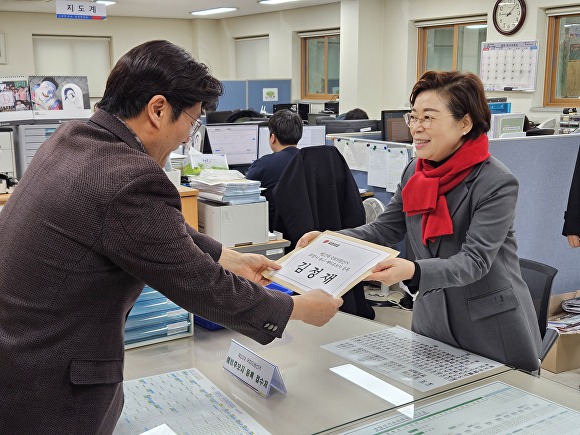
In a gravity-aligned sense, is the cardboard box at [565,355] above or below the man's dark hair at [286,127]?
below

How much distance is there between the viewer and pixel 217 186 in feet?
9.82

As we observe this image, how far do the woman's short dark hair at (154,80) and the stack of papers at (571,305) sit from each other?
3.49 m

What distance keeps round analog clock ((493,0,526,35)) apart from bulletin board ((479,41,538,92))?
0.18 metres

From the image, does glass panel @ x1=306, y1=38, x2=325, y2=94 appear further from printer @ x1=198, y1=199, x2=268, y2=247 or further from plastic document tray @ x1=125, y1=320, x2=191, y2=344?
plastic document tray @ x1=125, y1=320, x2=191, y2=344

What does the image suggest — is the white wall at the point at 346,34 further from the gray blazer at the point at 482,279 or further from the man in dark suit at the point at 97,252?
the man in dark suit at the point at 97,252

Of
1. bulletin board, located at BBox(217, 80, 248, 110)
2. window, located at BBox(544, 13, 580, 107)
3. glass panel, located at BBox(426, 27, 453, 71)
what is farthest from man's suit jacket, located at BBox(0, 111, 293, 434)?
glass panel, located at BBox(426, 27, 453, 71)

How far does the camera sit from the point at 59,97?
4.14m

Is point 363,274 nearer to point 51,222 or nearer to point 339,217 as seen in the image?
point 51,222

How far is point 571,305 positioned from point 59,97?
11.4 ft

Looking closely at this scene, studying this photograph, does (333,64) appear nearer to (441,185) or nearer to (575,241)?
(575,241)

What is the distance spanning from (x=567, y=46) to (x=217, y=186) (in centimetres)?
641

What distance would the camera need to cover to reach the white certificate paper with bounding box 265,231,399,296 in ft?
5.14

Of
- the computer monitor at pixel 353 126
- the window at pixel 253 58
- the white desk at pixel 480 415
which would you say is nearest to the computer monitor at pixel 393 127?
the computer monitor at pixel 353 126

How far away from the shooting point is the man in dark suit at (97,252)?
1.07 m
